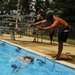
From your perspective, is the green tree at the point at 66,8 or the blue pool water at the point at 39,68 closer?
the blue pool water at the point at 39,68

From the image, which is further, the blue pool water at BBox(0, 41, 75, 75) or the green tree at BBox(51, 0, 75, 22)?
the green tree at BBox(51, 0, 75, 22)

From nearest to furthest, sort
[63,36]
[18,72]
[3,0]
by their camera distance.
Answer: [18,72] → [63,36] → [3,0]

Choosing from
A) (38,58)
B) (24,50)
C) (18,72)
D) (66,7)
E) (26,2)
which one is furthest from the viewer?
(26,2)

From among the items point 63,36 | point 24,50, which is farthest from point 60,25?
point 24,50

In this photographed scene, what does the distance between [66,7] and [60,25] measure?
89.0ft

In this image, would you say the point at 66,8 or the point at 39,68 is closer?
the point at 39,68

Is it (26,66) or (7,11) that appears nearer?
(26,66)

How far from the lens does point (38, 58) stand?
11078mm

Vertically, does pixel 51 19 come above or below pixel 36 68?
above

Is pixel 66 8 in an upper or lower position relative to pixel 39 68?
upper

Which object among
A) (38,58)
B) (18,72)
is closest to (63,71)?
(18,72)

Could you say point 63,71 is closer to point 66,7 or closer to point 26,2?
point 66,7

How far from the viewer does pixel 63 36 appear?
1009 cm

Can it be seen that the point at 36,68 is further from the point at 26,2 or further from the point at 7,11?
the point at 7,11
